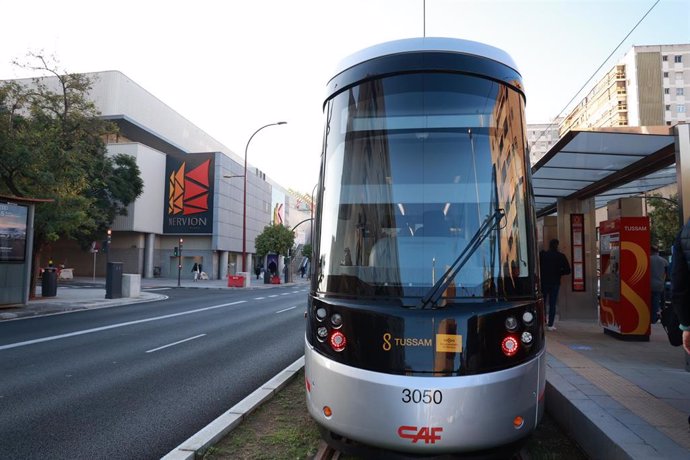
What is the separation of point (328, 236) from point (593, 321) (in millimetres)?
9734

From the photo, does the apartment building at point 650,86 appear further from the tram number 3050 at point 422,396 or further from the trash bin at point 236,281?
the tram number 3050 at point 422,396

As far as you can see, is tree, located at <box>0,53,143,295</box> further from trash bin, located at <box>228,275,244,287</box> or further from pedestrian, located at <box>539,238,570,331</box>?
pedestrian, located at <box>539,238,570,331</box>

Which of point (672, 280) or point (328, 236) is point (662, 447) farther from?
point (328, 236)

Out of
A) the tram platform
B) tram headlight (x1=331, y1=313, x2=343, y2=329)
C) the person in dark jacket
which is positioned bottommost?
the tram platform

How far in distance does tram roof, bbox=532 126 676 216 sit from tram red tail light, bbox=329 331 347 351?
5146 mm

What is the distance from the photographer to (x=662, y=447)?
137 inches

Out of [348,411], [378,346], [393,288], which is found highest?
[393,288]

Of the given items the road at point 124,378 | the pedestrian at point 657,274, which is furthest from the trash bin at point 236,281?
the pedestrian at point 657,274

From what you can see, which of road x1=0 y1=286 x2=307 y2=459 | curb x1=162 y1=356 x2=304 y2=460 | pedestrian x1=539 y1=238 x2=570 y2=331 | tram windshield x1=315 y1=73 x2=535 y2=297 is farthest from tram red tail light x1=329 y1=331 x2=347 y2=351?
pedestrian x1=539 y1=238 x2=570 y2=331

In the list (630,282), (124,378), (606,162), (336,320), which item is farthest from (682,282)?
(124,378)

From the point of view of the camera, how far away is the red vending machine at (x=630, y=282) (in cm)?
814

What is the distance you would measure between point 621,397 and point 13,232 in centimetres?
1617

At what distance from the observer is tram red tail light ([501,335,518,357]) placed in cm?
322

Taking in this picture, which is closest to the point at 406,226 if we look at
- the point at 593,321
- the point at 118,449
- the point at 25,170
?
the point at 118,449
